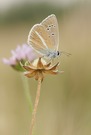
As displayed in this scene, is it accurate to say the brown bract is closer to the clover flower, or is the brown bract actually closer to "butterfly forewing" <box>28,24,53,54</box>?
"butterfly forewing" <box>28,24,53,54</box>

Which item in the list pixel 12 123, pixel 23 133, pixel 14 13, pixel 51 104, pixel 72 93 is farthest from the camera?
pixel 14 13

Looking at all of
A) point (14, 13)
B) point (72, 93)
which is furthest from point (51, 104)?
point (14, 13)

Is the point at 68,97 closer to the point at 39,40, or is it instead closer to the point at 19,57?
the point at 19,57

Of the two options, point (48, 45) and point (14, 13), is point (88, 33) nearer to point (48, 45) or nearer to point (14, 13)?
point (48, 45)

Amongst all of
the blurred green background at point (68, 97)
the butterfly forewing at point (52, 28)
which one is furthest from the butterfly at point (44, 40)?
the blurred green background at point (68, 97)

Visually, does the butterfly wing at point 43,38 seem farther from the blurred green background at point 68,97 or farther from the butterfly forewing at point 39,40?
the blurred green background at point 68,97

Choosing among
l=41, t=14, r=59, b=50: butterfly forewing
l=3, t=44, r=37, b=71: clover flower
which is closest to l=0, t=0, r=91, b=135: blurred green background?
l=3, t=44, r=37, b=71: clover flower

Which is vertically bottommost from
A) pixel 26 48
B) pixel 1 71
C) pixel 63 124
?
pixel 1 71

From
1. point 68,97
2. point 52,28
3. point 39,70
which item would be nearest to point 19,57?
point 68,97
